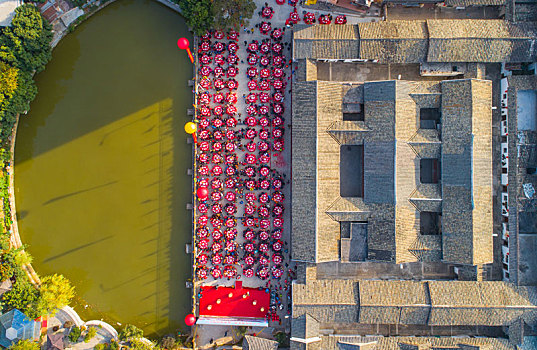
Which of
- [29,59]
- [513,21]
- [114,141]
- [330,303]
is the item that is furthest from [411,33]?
[29,59]

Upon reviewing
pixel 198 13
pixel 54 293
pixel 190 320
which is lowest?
pixel 190 320

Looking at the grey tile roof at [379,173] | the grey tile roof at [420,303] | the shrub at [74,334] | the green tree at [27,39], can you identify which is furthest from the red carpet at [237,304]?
the green tree at [27,39]

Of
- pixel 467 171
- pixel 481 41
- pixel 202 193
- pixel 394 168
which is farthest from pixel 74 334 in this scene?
pixel 481 41

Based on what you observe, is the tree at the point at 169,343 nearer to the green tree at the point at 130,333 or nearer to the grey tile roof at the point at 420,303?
the green tree at the point at 130,333

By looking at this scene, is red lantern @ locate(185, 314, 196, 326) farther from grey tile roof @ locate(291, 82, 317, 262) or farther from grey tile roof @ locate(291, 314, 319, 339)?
grey tile roof @ locate(291, 82, 317, 262)

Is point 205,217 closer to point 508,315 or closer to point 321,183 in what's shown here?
point 321,183

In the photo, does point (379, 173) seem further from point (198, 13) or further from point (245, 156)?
point (198, 13)
